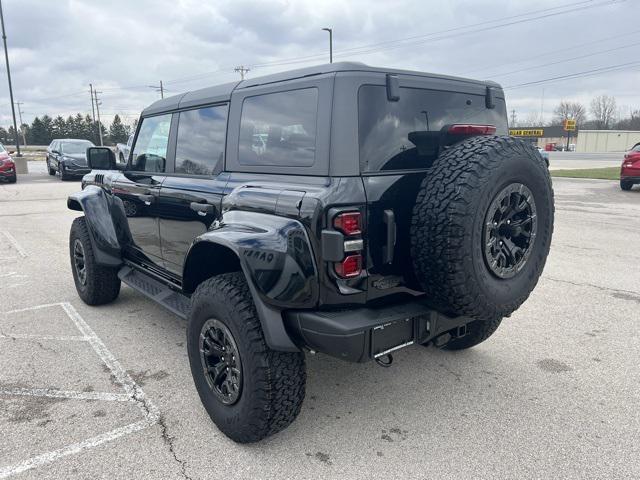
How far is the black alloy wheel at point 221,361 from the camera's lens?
2.57 meters

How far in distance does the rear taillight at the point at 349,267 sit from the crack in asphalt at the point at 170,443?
1.24 metres

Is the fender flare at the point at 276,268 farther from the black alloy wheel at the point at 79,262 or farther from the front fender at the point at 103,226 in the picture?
the black alloy wheel at the point at 79,262

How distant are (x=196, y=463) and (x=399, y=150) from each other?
1.90 m

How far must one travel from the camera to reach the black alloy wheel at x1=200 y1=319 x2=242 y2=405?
8.45 feet

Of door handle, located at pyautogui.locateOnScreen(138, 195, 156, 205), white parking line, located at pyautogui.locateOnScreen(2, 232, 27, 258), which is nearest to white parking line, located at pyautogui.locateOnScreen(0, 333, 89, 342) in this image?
door handle, located at pyautogui.locateOnScreen(138, 195, 156, 205)

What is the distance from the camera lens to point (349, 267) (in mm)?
2256

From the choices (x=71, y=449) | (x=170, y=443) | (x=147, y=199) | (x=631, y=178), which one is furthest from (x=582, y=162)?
(x=71, y=449)

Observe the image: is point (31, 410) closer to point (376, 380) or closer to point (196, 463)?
point (196, 463)

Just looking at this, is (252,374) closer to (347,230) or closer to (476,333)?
(347,230)

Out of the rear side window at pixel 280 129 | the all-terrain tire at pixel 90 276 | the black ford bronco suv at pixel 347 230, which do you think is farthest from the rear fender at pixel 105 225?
the rear side window at pixel 280 129

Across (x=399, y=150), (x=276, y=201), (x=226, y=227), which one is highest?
(x=399, y=150)

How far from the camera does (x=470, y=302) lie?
2291mm

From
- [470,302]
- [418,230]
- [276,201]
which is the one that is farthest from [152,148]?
[470,302]

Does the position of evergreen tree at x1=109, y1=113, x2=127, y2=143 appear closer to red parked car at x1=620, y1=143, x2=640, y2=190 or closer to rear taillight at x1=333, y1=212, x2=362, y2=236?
red parked car at x1=620, y1=143, x2=640, y2=190
